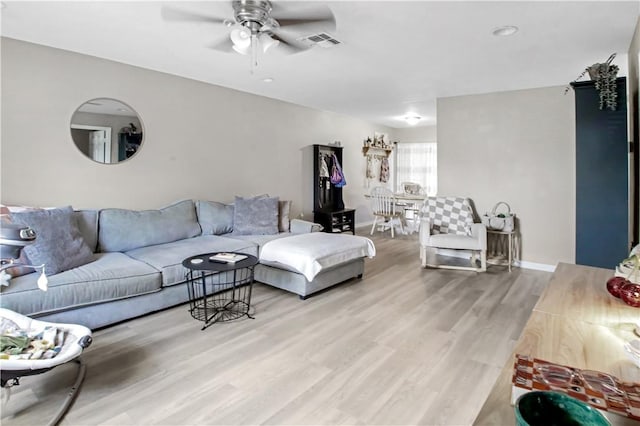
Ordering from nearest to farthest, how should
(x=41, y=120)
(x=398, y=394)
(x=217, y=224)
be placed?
(x=398, y=394)
(x=41, y=120)
(x=217, y=224)

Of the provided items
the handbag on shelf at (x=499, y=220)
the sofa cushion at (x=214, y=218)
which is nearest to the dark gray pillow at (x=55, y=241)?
the sofa cushion at (x=214, y=218)

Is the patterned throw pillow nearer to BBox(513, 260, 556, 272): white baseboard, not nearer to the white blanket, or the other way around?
BBox(513, 260, 556, 272): white baseboard

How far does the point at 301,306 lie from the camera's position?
336 centimetres

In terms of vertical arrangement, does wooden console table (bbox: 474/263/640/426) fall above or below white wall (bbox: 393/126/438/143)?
below

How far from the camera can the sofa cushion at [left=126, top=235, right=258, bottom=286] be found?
316 cm

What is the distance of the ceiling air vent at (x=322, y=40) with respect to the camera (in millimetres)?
2920

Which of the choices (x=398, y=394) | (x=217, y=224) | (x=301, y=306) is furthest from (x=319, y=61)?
(x=398, y=394)

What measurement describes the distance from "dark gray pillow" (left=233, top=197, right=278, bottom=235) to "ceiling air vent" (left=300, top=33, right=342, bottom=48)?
2.09 metres

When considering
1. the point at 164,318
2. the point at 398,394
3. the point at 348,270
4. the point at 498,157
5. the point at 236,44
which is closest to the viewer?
the point at 398,394

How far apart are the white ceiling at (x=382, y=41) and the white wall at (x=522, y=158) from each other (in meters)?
0.32

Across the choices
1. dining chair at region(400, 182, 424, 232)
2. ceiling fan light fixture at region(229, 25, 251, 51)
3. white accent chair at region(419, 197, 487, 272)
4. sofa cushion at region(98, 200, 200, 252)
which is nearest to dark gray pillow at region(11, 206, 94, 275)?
sofa cushion at region(98, 200, 200, 252)

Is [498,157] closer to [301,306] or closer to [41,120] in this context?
[301,306]

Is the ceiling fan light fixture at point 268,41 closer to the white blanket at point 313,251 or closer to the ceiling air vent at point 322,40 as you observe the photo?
the ceiling air vent at point 322,40

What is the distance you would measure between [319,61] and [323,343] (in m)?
2.75
